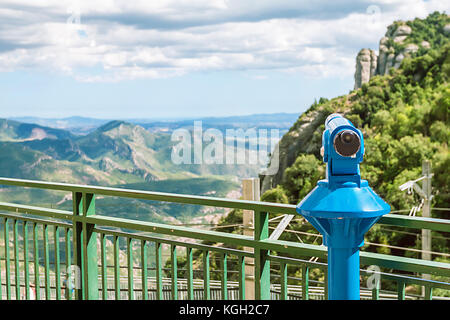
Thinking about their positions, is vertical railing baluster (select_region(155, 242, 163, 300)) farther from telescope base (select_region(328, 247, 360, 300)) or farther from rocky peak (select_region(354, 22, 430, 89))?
rocky peak (select_region(354, 22, 430, 89))

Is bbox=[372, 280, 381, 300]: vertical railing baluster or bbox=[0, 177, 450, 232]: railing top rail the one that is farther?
bbox=[372, 280, 381, 300]: vertical railing baluster

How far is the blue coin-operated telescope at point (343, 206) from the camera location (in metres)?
1.57

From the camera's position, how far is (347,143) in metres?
1.56

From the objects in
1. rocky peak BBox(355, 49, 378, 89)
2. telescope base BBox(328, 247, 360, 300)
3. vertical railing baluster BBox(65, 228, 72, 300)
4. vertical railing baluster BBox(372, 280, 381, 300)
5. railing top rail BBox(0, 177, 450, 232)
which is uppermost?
rocky peak BBox(355, 49, 378, 89)

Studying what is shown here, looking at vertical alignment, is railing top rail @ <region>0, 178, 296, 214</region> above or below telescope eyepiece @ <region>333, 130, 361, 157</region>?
below

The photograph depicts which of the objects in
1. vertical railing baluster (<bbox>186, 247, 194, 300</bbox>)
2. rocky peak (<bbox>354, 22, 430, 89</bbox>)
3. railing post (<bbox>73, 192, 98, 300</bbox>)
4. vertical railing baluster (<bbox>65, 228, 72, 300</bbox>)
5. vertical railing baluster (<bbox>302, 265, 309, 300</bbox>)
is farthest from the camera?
rocky peak (<bbox>354, 22, 430, 89</bbox>)

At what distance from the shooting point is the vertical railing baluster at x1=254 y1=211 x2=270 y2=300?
2.14 meters

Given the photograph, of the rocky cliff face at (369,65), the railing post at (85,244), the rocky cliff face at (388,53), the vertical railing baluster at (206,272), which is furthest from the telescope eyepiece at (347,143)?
the rocky cliff face at (388,53)

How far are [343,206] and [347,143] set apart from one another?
0.18 metres

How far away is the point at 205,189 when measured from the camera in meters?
78.6

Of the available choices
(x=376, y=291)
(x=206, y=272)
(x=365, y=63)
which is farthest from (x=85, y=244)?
(x=365, y=63)

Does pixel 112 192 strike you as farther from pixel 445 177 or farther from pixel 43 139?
pixel 43 139

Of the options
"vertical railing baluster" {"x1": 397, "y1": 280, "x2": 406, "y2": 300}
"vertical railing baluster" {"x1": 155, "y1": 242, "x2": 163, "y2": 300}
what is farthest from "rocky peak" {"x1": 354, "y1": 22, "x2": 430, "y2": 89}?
→ "vertical railing baluster" {"x1": 397, "y1": 280, "x2": 406, "y2": 300}
